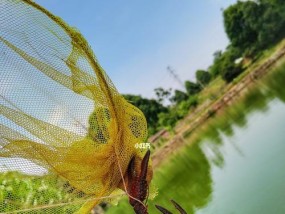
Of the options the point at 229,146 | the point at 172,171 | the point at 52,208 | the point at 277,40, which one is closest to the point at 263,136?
the point at 229,146

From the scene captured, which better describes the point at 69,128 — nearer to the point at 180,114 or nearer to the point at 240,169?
the point at 240,169

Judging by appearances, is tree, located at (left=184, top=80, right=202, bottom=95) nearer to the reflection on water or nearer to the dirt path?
the dirt path

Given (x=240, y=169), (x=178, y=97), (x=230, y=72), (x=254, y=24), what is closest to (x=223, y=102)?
(x=230, y=72)

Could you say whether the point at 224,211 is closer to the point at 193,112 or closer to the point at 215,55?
the point at 193,112

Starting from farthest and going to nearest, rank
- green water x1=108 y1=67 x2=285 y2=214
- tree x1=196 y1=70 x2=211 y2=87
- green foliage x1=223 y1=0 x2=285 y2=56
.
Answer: tree x1=196 y1=70 x2=211 y2=87 < green foliage x1=223 y1=0 x2=285 y2=56 < green water x1=108 y1=67 x2=285 y2=214

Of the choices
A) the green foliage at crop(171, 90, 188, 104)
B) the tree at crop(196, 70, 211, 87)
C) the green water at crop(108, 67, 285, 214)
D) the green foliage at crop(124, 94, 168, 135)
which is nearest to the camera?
the green water at crop(108, 67, 285, 214)

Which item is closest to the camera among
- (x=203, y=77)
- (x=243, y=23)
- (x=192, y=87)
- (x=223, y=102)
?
(x=223, y=102)

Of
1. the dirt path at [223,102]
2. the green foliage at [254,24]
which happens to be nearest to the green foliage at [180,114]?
the dirt path at [223,102]

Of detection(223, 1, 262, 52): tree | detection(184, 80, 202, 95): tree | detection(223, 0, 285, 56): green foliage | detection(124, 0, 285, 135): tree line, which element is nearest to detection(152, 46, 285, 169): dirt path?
detection(124, 0, 285, 135): tree line
